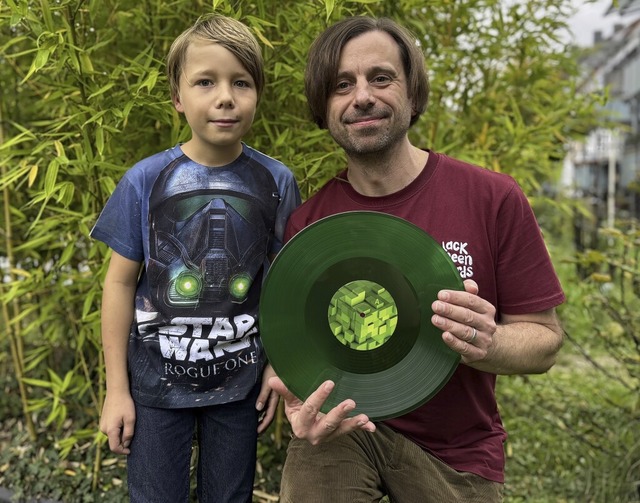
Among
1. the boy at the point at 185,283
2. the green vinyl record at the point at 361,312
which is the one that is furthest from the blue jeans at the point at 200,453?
the green vinyl record at the point at 361,312

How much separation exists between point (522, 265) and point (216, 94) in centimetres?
80

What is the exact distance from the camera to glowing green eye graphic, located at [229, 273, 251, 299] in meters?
1.55

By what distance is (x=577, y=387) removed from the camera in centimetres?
389

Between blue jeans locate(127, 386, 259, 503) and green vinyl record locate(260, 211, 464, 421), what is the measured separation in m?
0.36

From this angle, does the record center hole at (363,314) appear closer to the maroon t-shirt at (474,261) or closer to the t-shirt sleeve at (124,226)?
the maroon t-shirt at (474,261)

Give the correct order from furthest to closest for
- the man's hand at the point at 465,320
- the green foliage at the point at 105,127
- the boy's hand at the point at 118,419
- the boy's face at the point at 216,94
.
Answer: the green foliage at the point at 105,127 < the boy's hand at the point at 118,419 < the boy's face at the point at 216,94 < the man's hand at the point at 465,320

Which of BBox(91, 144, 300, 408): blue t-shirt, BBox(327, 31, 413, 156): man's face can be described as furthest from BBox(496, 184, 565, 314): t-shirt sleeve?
BBox(91, 144, 300, 408): blue t-shirt

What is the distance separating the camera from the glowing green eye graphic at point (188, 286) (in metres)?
1.54

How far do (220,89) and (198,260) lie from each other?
39 cm

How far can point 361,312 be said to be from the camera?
1306mm

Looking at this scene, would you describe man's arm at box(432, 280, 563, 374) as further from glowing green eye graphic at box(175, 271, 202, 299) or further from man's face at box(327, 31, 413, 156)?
glowing green eye graphic at box(175, 271, 202, 299)

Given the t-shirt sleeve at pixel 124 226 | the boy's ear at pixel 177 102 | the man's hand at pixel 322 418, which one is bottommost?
the man's hand at pixel 322 418

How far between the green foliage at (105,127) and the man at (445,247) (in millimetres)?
191

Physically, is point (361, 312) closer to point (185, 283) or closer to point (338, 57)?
point (185, 283)
